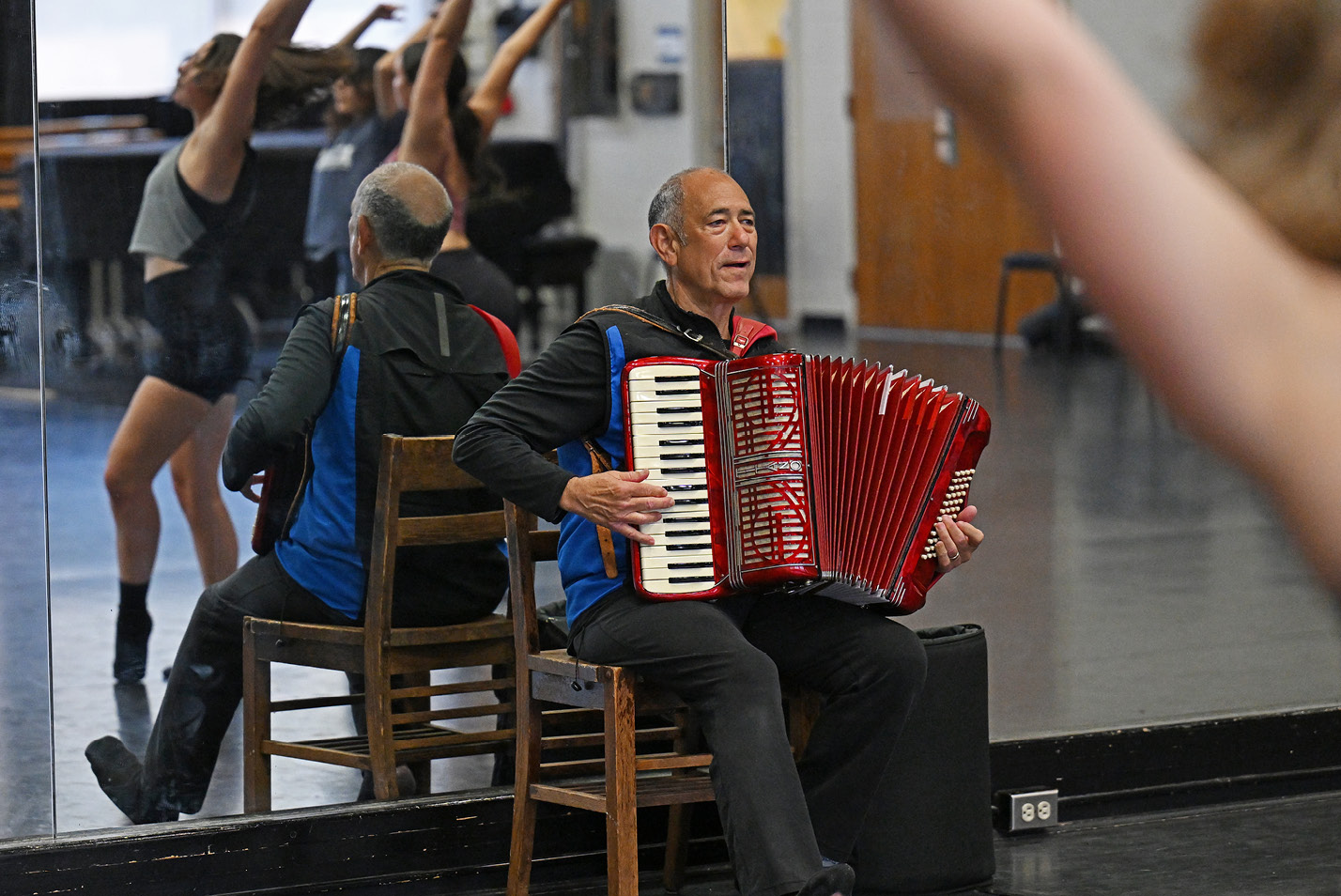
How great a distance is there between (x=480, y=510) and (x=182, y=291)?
2.30 ft

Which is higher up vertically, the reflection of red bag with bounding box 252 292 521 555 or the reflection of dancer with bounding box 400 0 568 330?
the reflection of dancer with bounding box 400 0 568 330

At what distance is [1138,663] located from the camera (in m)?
4.41

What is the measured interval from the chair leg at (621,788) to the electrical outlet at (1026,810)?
4.02 feet

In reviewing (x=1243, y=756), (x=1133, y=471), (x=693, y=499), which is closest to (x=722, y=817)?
(x=693, y=499)

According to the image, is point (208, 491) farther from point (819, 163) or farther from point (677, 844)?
point (819, 163)

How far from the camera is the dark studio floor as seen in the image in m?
3.24

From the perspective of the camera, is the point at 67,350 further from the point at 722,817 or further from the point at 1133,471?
the point at 1133,471

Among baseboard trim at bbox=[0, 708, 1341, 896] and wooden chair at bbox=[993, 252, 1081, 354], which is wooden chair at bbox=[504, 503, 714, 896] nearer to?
baseboard trim at bbox=[0, 708, 1341, 896]

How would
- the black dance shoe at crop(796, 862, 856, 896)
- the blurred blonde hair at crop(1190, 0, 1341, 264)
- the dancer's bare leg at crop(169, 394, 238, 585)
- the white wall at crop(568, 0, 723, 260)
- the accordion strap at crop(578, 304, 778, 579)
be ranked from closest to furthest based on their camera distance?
the blurred blonde hair at crop(1190, 0, 1341, 264) < the black dance shoe at crop(796, 862, 856, 896) < the accordion strap at crop(578, 304, 778, 579) < the dancer's bare leg at crop(169, 394, 238, 585) < the white wall at crop(568, 0, 723, 260)

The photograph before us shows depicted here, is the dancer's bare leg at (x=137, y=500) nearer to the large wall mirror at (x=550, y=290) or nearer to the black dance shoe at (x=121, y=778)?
the large wall mirror at (x=550, y=290)

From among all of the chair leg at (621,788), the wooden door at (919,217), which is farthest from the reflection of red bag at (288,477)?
the wooden door at (919,217)

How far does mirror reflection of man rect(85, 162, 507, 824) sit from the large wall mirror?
0.06 m

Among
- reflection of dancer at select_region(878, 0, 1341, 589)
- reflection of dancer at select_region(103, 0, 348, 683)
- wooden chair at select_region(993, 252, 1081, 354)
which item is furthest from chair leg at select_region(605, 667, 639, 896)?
reflection of dancer at select_region(878, 0, 1341, 589)

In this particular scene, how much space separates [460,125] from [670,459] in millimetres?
1012
